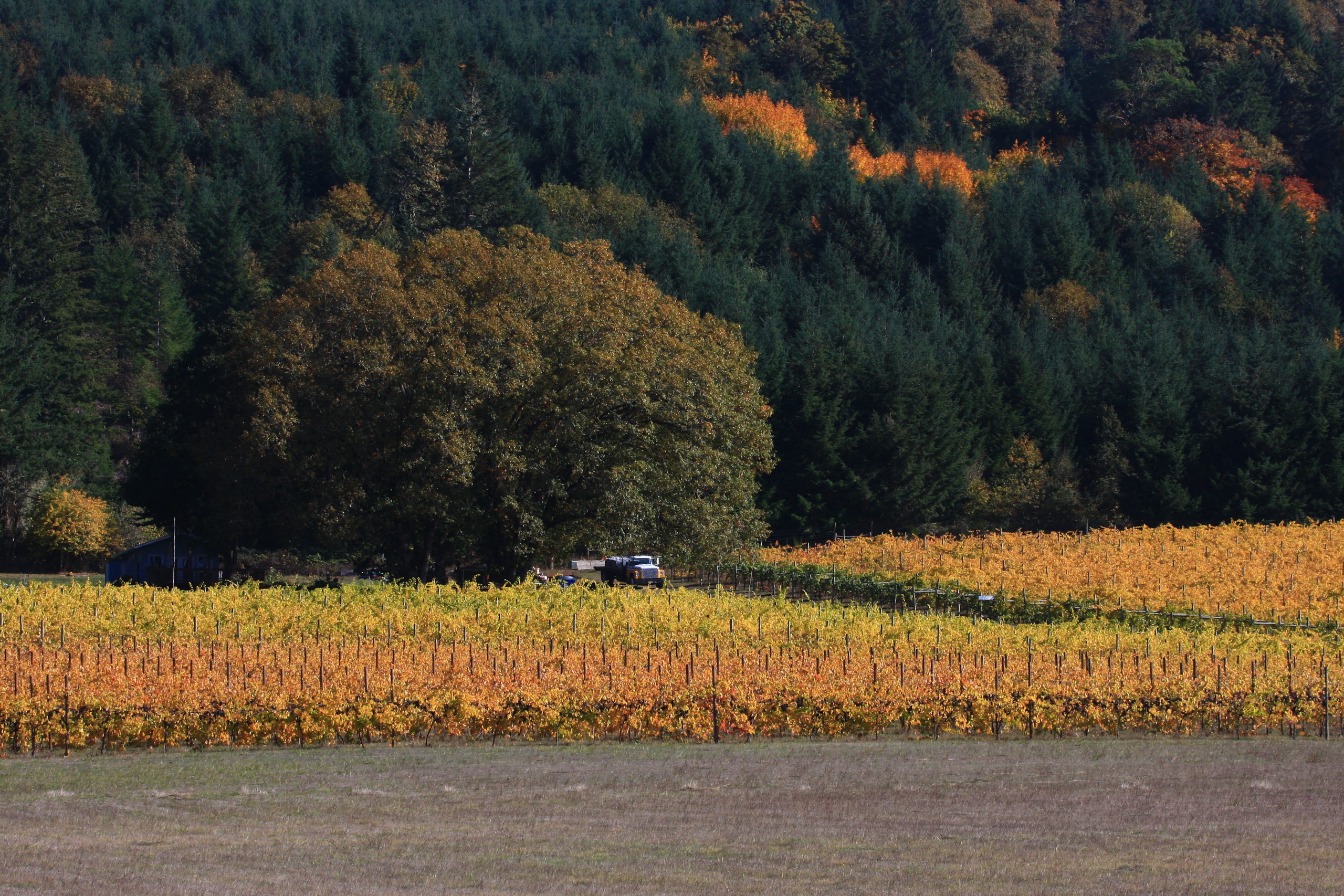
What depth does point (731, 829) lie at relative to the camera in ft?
61.3

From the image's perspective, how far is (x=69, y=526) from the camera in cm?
7612

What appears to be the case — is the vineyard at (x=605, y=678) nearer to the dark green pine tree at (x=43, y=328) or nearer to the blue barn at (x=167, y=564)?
the blue barn at (x=167, y=564)

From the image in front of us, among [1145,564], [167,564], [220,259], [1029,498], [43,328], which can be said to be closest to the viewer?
[1145,564]

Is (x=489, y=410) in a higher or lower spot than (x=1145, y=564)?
higher

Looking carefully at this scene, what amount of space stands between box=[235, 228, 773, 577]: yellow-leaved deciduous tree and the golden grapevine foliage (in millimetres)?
11126

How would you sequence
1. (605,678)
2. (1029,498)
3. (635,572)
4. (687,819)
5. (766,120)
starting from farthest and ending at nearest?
(766,120) < (1029,498) < (635,572) < (605,678) < (687,819)

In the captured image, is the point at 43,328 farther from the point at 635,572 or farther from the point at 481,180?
the point at 635,572

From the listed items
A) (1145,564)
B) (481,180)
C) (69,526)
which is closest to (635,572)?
(1145,564)

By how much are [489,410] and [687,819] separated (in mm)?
32286

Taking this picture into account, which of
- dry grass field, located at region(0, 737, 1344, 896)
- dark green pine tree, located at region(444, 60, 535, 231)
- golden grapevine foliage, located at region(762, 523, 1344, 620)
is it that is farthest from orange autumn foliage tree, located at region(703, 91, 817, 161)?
dry grass field, located at region(0, 737, 1344, 896)

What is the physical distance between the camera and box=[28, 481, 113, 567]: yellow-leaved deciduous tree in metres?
76.1

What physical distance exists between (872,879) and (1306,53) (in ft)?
562

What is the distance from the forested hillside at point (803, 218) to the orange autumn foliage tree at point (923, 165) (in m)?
1.28

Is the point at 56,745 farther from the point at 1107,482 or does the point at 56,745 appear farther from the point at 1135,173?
the point at 1135,173
